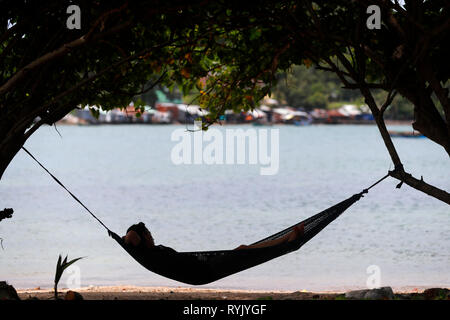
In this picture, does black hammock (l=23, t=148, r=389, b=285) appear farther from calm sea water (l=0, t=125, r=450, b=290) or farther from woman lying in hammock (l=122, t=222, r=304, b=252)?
calm sea water (l=0, t=125, r=450, b=290)

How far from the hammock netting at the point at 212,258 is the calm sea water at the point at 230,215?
4445 millimetres

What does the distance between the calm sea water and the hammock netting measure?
4445 mm

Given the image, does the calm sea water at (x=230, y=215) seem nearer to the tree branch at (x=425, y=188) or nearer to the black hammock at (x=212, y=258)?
the black hammock at (x=212, y=258)

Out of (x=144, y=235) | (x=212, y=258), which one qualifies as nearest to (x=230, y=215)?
(x=144, y=235)

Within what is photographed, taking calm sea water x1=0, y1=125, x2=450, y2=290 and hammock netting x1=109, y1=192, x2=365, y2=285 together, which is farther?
calm sea water x1=0, y1=125, x2=450, y2=290

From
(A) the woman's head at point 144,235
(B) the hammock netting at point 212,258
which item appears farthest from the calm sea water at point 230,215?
(B) the hammock netting at point 212,258

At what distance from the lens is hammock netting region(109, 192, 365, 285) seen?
5.24 meters

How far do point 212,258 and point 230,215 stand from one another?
45.2 ft

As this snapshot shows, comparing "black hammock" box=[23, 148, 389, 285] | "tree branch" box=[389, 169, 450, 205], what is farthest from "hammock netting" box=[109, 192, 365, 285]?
"tree branch" box=[389, 169, 450, 205]

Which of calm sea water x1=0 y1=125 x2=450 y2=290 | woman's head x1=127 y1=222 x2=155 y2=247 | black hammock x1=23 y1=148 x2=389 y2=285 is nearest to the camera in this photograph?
black hammock x1=23 y1=148 x2=389 y2=285

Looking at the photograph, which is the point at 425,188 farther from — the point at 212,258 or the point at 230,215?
the point at 230,215

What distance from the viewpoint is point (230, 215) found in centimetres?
1902
